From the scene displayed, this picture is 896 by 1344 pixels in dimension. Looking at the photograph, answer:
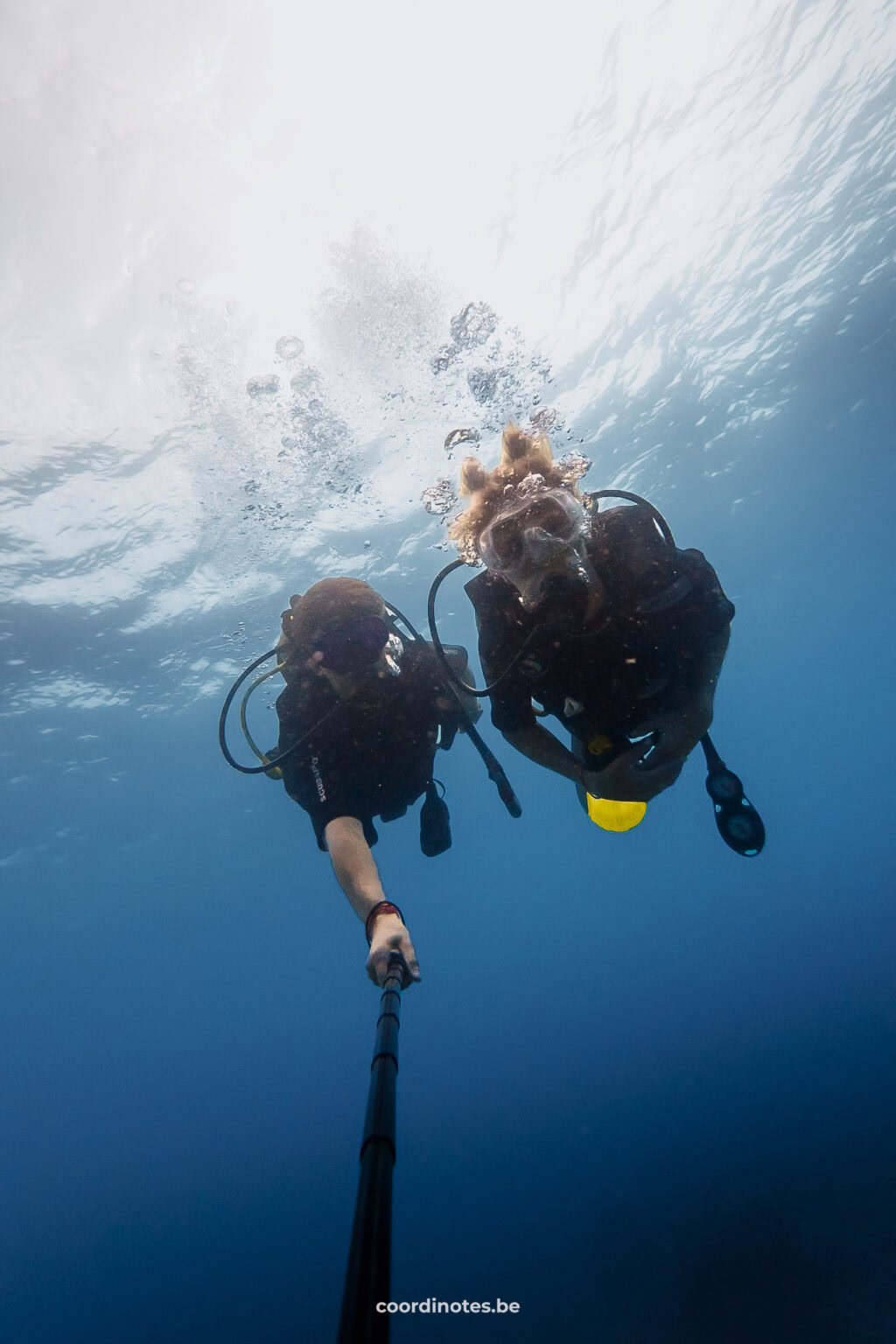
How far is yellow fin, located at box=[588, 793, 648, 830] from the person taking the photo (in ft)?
12.8

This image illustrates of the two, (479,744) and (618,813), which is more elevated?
(479,744)

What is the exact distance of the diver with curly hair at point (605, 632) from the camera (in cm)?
355

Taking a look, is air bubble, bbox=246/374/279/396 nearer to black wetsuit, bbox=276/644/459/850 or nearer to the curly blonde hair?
the curly blonde hair

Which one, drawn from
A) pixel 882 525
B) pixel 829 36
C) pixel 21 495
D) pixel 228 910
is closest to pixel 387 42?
pixel 829 36

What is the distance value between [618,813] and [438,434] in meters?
11.7

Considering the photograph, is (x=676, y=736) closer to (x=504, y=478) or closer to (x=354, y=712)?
(x=504, y=478)

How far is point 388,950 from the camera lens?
264cm

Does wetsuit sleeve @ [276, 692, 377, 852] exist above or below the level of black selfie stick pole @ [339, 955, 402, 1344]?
above

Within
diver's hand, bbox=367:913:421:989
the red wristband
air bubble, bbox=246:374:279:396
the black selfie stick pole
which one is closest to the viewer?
the black selfie stick pole

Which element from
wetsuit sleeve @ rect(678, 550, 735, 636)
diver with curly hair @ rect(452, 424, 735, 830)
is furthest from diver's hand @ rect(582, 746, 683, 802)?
wetsuit sleeve @ rect(678, 550, 735, 636)

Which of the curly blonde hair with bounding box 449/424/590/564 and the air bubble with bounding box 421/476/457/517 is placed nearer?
the curly blonde hair with bounding box 449/424/590/564

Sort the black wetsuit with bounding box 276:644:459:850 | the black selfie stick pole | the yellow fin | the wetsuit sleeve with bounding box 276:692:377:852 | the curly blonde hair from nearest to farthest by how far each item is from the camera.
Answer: the black selfie stick pole < the yellow fin < the curly blonde hair < the wetsuit sleeve with bounding box 276:692:377:852 < the black wetsuit with bounding box 276:644:459:850

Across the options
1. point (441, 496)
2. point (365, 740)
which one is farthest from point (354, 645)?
point (441, 496)

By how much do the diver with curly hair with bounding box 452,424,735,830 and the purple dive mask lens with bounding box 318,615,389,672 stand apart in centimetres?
93
